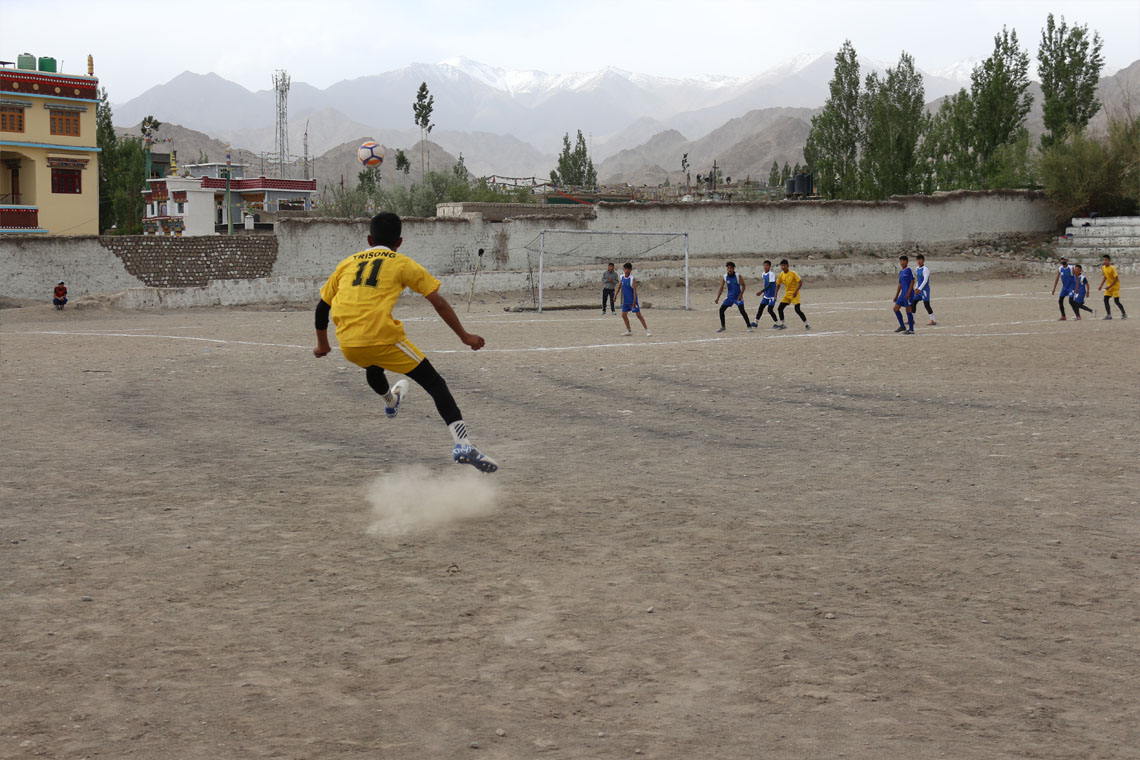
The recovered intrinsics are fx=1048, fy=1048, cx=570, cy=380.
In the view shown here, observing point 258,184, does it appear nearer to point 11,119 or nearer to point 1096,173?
point 11,119

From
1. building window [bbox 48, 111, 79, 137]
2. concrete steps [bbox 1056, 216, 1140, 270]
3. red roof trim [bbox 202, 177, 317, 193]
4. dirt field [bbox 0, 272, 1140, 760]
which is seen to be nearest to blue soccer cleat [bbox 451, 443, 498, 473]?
dirt field [bbox 0, 272, 1140, 760]

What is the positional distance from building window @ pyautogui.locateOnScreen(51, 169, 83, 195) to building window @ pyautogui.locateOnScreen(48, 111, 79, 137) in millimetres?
1713

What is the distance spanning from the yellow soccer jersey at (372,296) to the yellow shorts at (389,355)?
0.04 meters

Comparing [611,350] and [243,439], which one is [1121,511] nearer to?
[243,439]

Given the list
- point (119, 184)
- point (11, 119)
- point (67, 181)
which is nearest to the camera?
point (11, 119)

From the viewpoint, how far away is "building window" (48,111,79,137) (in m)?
47.6

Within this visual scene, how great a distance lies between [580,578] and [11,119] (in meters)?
49.0

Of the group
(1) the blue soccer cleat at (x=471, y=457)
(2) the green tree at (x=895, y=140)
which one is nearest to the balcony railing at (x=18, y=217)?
(2) the green tree at (x=895, y=140)

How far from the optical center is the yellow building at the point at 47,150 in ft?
151

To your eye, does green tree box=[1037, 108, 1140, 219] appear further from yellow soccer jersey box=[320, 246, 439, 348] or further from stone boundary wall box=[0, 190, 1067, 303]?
yellow soccer jersey box=[320, 246, 439, 348]

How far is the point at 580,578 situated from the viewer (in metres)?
5.47

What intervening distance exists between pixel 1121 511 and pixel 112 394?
10.5 m

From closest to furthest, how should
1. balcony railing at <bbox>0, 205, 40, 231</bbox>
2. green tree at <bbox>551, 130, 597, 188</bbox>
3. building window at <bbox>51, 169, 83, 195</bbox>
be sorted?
1. balcony railing at <bbox>0, 205, 40, 231</bbox>
2. building window at <bbox>51, 169, 83, 195</bbox>
3. green tree at <bbox>551, 130, 597, 188</bbox>

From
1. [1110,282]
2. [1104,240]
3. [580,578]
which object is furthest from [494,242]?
[580,578]
